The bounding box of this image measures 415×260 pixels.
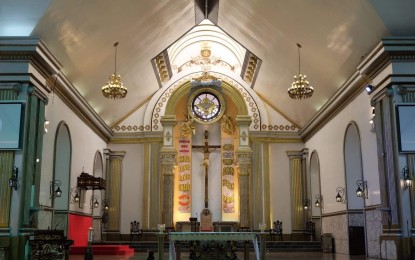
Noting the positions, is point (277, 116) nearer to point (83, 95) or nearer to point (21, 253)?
point (83, 95)

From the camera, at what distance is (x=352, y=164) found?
16.7 m

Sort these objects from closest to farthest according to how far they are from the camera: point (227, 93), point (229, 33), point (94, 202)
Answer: point (229, 33) < point (94, 202) < point (227, 93)

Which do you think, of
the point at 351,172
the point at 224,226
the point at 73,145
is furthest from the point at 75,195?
the point at 351,172

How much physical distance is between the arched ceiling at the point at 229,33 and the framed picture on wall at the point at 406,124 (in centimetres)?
189

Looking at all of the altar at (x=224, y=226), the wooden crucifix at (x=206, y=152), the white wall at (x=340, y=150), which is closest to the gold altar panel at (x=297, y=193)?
the white wall at (x=340, y=150)

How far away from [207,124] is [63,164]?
805cm

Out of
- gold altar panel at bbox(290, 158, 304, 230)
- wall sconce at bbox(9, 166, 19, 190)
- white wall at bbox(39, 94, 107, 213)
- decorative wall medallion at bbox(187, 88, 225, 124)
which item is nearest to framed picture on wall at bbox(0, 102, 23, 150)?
wall sconce at bbox(9, 166, 19, 190)

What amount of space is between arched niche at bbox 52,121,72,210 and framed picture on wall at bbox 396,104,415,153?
33.3 ft

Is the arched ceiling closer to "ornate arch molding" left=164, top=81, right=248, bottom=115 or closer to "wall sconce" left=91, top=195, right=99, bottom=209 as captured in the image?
"ornate arch molding" left=164, top=81, right=248, bottom=115

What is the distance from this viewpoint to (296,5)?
14391 millimetres

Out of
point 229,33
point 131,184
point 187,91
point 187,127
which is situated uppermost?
point 229,33

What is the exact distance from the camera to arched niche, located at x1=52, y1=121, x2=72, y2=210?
16625 millimetres

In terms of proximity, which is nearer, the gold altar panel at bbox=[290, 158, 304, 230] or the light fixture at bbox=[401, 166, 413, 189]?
the light fixture at bbox=[401, 166, 413, 189]

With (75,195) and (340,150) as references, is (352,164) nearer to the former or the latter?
(340,150)
